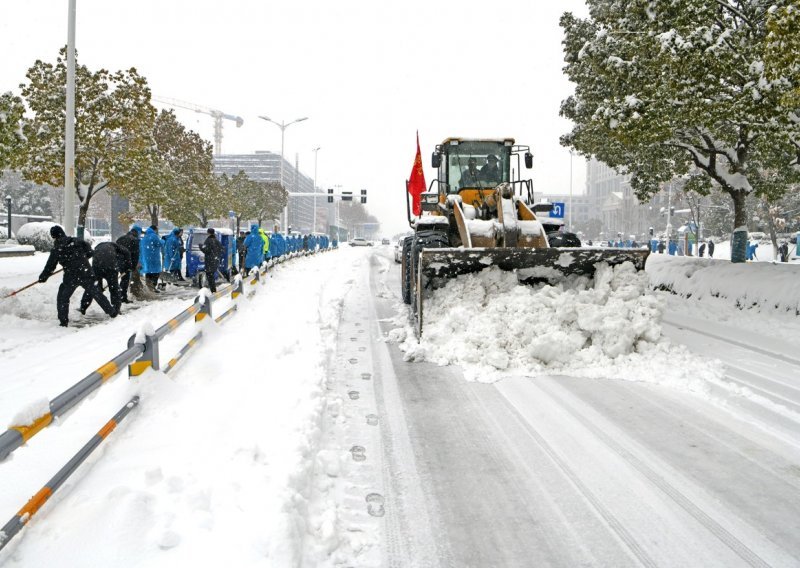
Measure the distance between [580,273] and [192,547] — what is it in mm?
6198

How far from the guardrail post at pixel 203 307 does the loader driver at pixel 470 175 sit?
5277 mm

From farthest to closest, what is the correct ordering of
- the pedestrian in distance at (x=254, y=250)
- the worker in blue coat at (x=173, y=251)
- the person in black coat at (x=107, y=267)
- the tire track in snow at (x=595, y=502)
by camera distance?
the pedestrian in distance at (x=254, y=250) → the worker in blue coat at (x=173, y=251) → the person in black coat at (x=107, y=267) → the tire track in snow at (x=595, y=502)

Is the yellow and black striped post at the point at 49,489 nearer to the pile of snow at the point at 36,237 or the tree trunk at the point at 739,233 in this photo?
the tree trunk at the point at 739,233

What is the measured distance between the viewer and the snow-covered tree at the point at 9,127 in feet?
39.1

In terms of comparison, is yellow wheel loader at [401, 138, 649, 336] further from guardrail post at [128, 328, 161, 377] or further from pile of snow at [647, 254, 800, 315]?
pile of snow at [647, 254, 800, 315]

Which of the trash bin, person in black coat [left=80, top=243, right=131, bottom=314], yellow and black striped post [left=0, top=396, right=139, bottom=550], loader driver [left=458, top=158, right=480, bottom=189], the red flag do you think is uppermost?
the red flag

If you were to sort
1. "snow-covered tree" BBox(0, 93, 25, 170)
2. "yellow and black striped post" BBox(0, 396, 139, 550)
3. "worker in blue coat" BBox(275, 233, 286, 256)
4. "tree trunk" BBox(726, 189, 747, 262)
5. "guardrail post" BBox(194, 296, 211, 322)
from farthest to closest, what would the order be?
"worker in blue coat" BBox(275, 233, 286, 256) → "tree trunk" BBox(726, 189, 747, 262) → "snow-covered tree" BBox(0, 93, 25, 170) → "guardrail post" BBox(194, 296, 211, 322) → "yellow and black striped post" BBox(0, 396, 139, 550)

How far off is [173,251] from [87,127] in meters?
5.26

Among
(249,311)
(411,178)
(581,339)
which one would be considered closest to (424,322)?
(581,339)

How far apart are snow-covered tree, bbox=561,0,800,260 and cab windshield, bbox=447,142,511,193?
220 cm

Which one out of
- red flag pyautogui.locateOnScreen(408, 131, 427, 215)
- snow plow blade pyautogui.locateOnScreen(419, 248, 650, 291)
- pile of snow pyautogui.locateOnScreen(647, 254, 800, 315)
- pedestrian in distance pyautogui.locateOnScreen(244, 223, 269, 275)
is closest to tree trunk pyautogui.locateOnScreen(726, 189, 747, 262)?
pile of snow pyautogui.locateOnScreen(647, 254, 800, 315)

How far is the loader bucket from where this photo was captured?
705 centimetres

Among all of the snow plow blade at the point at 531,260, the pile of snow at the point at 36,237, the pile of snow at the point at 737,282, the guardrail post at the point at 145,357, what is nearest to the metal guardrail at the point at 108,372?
the guardrail post at the point at 145,357

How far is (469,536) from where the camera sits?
2.90 m
